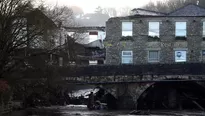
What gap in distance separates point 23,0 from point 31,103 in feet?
56.6

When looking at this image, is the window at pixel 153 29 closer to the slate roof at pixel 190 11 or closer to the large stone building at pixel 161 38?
the large stone building at pixel 161 38

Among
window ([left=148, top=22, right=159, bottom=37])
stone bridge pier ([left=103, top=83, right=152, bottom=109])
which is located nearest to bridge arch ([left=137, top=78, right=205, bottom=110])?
stone bridge pier ([left=103, top=83, right=152, bottom=109])

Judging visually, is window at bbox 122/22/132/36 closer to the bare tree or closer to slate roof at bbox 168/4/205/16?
slate roof at bbox 168/4/205/16

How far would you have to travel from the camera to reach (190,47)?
4747cm

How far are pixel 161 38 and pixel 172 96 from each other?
746 centimetres

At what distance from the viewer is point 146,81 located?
42.2 m

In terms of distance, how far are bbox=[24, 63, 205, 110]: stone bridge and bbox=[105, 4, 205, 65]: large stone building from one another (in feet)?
13.6

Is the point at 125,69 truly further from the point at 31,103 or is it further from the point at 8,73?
the point at 8,73

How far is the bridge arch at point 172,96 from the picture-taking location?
43.8 m

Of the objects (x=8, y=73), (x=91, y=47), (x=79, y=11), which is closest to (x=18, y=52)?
(x=8, y=73)

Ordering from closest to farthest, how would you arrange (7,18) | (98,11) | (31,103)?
(7,18) < (31,103) < (98,11)

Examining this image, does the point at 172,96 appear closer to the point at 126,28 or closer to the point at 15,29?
the point at 126,28

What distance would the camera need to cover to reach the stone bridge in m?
42.4

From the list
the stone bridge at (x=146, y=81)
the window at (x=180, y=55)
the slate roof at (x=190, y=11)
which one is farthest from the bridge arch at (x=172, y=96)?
the slate roof at (x=190, y=11)
